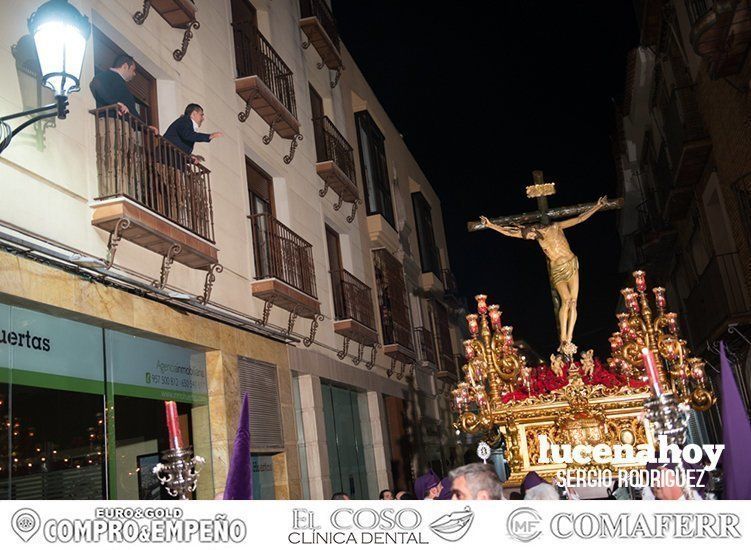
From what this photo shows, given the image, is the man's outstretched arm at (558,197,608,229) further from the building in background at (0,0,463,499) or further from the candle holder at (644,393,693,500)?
the candle holder at (644,393,693,500)

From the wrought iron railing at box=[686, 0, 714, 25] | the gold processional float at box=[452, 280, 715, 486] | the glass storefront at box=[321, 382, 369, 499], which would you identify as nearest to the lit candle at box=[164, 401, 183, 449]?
the gold processional float at box=[452, 280, 715, 486]

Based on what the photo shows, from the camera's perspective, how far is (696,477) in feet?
16.3

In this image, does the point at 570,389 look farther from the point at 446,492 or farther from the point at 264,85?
the point at 264,85

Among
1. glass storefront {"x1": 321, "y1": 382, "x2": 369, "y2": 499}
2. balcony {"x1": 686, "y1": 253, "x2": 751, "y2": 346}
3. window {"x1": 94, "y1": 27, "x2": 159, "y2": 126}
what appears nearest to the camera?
window {"x1": 94, "y1": 27, "x2": 159, "y2": 126}

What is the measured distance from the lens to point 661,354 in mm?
8375

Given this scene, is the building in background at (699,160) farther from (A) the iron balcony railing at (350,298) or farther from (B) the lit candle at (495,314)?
(A) the iron balcony railing at (350,298)

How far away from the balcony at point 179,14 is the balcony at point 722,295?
1003 centimetres

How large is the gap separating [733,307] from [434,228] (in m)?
15.2

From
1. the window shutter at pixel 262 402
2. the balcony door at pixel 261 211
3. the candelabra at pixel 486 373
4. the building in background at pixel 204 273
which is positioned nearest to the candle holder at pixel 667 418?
the building in background at pixel 204 273

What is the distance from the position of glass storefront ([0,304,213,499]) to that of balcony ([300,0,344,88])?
9.40 meters

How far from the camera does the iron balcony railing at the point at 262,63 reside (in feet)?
43.5

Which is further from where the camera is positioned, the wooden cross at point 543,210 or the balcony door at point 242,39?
the balcony door at point 242,39

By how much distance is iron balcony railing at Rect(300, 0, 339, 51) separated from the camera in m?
17.3

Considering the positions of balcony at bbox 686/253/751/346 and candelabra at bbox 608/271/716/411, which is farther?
balcony at bbox 686/253/751/346
